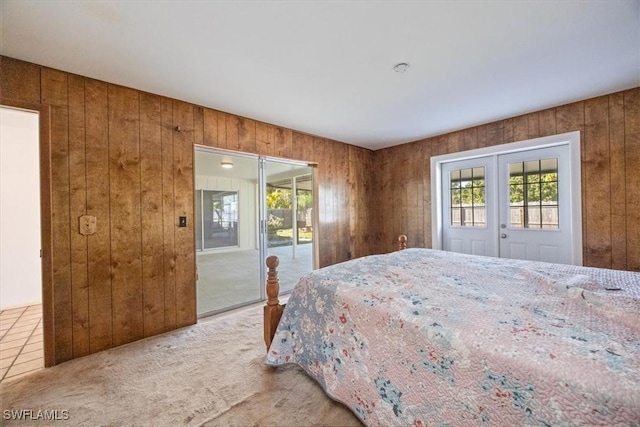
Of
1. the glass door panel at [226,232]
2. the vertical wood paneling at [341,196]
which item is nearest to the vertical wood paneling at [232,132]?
the glass door panel at [226,232]

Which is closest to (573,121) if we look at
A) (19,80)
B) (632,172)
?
(632,172)

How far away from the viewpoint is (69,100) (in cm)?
216

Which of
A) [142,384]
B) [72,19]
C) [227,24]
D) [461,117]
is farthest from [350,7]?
[142,384]

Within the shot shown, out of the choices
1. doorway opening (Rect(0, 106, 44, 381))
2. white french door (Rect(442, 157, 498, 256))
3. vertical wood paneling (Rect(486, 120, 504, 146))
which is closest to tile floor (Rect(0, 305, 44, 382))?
doorway opening (Rect(0, 106, 44, 381))

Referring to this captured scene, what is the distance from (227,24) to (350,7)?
30.1 inches

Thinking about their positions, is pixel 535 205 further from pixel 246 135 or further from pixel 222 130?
pixel 222 130

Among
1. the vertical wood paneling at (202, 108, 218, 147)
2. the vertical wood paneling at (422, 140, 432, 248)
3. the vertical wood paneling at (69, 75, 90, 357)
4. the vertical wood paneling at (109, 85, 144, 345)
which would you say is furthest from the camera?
the vertical wood paneling at (422, 140, 432, 248)

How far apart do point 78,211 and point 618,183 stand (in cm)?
508

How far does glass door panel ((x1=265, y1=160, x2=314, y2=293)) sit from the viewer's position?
3.85 metres

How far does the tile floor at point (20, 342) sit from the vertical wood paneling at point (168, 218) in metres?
0.95

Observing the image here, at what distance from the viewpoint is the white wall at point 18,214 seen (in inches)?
129

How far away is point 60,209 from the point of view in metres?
2.12

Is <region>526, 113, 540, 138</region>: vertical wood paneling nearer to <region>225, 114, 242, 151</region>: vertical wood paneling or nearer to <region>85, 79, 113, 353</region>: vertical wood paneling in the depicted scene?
<region>225, 114, 242, 151</region>: vertical wood paneling

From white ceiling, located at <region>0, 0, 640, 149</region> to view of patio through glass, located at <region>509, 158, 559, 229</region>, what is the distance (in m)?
0.76
